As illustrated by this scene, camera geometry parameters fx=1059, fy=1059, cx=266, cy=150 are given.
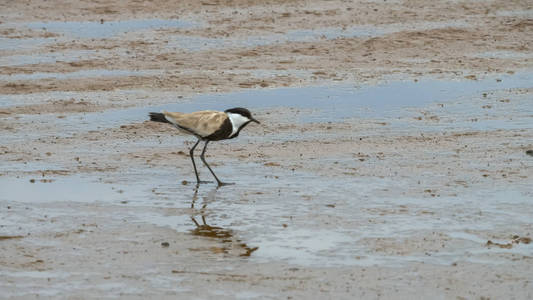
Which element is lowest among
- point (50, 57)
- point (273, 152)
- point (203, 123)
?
point (273, 152)

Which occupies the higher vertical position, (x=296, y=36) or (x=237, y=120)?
(x=237, y=120)

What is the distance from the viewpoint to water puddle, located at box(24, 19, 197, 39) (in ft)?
67.6

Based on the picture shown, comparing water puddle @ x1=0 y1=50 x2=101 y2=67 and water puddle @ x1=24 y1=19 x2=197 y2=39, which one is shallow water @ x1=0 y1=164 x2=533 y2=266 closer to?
water puddle @ x1=0 y1=50 x2=101 y2=67

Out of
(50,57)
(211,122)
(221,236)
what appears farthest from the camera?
(50,57)

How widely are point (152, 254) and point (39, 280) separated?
3.36 ft

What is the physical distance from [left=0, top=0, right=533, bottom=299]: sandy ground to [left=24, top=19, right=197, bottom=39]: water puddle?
0.21 ft

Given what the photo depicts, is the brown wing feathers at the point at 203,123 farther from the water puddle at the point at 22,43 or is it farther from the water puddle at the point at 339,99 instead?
the water puddle at the point at 22,43

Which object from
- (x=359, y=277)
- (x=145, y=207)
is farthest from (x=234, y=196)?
(x=359, y=277)

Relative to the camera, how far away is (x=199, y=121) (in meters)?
11.4

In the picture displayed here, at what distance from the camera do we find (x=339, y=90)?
1664 cm

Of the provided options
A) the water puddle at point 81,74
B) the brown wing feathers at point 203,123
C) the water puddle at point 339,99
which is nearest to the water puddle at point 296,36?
the water puddle at point 81,74

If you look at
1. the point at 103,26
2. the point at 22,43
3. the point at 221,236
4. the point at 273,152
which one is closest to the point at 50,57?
the point at 22,43

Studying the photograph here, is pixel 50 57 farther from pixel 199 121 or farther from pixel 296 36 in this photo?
pixel 199 121

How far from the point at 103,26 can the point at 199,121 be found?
34.1 ft
